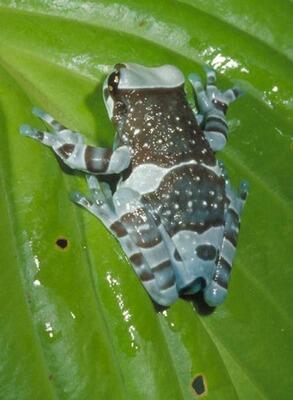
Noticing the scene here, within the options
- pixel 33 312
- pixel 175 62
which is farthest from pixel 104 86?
pixel 33 312

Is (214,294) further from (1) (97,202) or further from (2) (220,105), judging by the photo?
(2) (220,105)

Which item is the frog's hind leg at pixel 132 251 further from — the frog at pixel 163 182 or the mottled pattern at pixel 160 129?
the mottled pattern at pixel 160 129

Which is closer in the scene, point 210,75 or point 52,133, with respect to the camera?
point 52,133

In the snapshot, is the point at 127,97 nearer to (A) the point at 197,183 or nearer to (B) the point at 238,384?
(A) the point at 197,183

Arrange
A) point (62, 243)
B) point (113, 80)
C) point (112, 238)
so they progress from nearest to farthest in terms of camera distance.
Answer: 1. point (62, 243)
2. point (112, 238)
3. point (113, 80)

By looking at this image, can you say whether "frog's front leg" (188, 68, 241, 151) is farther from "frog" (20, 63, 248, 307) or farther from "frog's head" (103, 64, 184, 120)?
"frog's head" (103, 64, 184, 120)

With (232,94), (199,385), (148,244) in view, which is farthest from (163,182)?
(199,385)

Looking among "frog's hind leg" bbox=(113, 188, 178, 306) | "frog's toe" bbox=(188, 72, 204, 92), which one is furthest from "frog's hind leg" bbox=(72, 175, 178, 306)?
"frog's toe" bbox=(188, 72, 204, 92)
